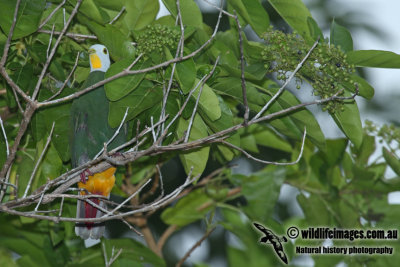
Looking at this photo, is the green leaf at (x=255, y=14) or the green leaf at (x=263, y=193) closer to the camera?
the green leaf at (x=255, y=14)

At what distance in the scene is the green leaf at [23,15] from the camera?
2.07 m

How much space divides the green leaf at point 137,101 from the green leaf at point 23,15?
423 mm

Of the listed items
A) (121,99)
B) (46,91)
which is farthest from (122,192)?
(121,99)

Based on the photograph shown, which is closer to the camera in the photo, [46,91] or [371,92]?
[371,92]

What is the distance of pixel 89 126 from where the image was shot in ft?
8.54

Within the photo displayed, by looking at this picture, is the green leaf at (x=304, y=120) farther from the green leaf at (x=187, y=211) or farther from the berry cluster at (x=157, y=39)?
the green leaf at (x=187, y=211)

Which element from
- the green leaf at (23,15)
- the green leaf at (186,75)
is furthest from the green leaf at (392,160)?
the green leaf at (23,15)

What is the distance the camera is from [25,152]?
2.52 meters

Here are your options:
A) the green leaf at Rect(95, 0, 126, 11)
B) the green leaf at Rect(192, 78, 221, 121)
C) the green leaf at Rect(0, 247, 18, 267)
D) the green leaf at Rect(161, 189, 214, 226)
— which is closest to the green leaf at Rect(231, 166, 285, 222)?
the green leaf at Rect(161, 189, 214, 226)

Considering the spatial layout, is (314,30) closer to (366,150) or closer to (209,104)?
(209,104)

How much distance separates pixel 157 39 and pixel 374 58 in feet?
2.62

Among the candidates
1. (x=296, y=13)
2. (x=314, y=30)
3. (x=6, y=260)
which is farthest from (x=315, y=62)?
(x=6, y=260)

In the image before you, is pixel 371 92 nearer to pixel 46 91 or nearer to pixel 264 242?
pixel 264 242

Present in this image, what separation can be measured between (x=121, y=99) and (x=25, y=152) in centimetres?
70
